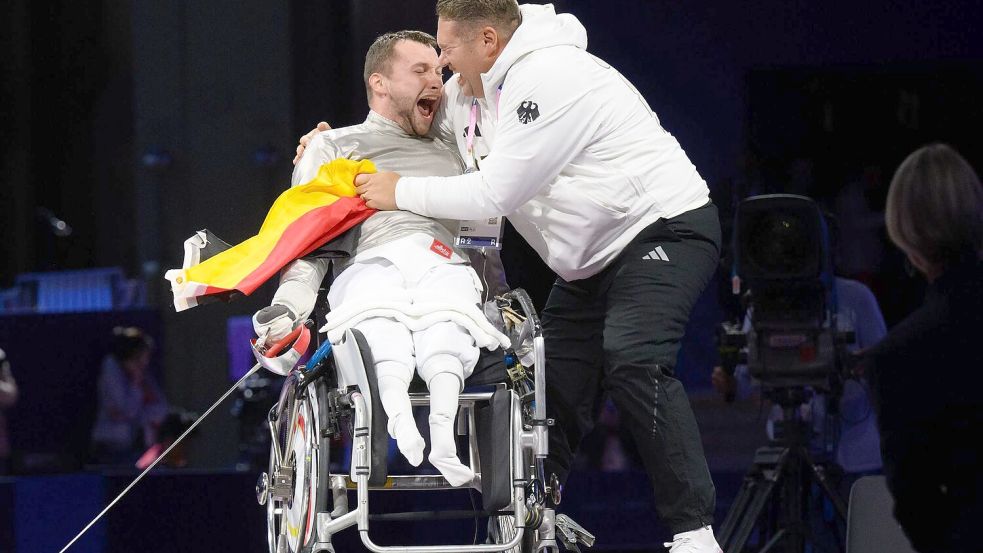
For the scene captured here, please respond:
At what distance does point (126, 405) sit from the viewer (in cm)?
693

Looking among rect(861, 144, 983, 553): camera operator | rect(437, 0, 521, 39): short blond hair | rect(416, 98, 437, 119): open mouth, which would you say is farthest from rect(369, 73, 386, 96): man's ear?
rect(861, 144, 983, 553): camera operator

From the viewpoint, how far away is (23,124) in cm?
891

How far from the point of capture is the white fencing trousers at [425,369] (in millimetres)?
2824

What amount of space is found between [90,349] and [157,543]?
222 centimetres

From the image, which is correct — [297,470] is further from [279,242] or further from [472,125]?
[472,125]

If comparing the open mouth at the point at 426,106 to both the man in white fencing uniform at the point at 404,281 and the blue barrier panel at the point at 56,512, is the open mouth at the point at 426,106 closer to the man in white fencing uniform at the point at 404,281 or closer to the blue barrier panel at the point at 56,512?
the man in white fencing uniform at the point at 404,281

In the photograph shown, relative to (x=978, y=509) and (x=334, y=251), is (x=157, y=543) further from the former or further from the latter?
(x=978, y=509)

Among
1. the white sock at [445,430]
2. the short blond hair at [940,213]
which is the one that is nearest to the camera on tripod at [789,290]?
the white sock at [445,430]

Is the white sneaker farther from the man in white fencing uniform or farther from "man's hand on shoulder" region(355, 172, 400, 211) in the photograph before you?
"man's hand on shoulder" region(355, 172, 400, 211)

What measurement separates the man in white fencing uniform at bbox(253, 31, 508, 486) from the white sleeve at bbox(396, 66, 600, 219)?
155 mm

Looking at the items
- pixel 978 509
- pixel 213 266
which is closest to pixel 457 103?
pixel 213 266

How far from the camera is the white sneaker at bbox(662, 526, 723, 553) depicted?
9.69ft

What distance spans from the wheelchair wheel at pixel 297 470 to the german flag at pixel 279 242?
271mm

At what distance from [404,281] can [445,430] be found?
50cm
